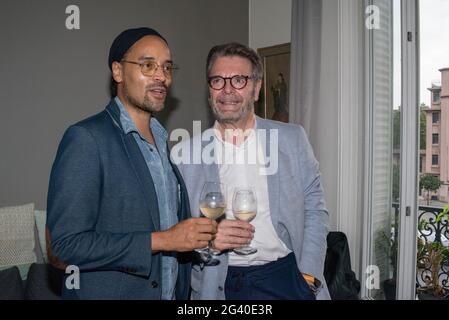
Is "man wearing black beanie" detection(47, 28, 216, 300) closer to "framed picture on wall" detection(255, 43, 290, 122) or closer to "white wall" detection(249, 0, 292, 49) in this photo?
"framed picture on wall" detection(255, 43, 290, 122)

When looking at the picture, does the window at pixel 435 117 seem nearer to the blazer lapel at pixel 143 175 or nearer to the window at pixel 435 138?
the window at pixel 435 138

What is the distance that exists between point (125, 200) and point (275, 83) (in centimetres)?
283

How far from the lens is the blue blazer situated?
44.9 inches

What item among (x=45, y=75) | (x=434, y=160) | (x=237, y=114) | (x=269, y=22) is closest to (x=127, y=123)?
(x=237, y=114)

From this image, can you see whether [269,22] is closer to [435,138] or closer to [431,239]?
[435,138]

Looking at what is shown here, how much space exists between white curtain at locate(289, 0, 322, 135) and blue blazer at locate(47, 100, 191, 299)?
2.16 m

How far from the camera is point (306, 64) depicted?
3.24 meters

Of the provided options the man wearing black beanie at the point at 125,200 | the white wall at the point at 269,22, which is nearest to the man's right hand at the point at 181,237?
the man wearing black beanie at the point at 125,200

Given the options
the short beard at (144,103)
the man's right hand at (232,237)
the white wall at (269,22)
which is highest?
the white wall at (269,22)

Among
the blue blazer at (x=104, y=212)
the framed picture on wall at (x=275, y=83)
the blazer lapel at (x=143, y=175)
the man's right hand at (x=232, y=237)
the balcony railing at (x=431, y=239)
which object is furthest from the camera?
the framed picture on wall at (x=275, y=83)

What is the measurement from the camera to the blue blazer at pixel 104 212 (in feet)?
3.74

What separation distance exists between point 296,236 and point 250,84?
722 mm
